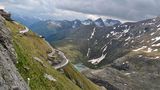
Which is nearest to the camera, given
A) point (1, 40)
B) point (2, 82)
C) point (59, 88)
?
point (2, 82)

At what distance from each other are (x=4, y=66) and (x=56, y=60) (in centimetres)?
11052

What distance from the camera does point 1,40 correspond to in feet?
102

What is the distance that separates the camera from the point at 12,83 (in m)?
26.2

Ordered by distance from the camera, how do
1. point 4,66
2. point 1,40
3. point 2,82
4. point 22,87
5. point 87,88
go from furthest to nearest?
point 87,88
point 1,40
point 22,87
point 4,66
point 2,82

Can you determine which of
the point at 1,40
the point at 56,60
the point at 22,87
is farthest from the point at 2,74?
the point at 56,60

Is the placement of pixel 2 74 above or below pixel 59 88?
above

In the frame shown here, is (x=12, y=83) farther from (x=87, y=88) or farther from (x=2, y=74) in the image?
(x=87, y=88)

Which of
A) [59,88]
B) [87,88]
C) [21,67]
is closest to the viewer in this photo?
[21,67]

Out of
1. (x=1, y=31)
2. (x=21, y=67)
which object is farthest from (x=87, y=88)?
(x=1, y=31)

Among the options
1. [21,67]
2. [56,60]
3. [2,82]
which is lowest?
[56,60]

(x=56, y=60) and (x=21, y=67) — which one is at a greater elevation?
(x=21, y=67)

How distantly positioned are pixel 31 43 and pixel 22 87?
376ft

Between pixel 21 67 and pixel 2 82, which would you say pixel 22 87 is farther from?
pixel 21 67

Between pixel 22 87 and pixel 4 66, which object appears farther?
pixel 22 87
